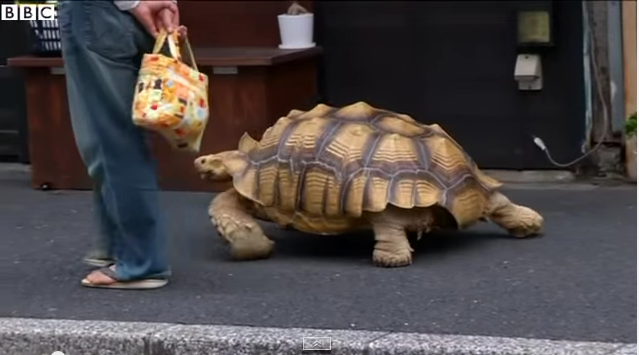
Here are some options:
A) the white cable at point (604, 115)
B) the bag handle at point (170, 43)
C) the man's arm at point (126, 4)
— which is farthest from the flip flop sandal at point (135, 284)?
the white cable at point (604, 115)

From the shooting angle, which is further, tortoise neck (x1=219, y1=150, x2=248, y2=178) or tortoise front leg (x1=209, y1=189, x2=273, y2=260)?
tortoise neck (x1=219, y1=150, x2=248, y2=178)

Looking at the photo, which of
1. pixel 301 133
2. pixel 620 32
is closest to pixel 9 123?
pixel 301 133

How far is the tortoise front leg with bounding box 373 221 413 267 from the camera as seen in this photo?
599 centimetres

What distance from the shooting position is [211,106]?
757cm

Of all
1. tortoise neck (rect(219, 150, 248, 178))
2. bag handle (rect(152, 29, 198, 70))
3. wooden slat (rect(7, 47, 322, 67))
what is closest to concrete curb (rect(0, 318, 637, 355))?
bag handle (rect(152, 29, 198, 70))

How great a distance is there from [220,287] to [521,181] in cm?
274

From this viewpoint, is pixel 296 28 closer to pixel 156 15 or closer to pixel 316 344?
pixel 156 15

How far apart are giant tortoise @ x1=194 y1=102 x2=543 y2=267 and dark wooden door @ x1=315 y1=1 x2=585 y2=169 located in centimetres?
166

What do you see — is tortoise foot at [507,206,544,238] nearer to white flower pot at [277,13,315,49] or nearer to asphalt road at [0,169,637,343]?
asphalt road at [0,169,637,343]

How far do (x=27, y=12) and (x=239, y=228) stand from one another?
93.8 inches

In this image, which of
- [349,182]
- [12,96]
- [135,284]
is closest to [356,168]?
[349,182]

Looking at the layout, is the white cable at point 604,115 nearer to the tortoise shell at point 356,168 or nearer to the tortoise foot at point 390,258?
the tortoise shell at point 356,168

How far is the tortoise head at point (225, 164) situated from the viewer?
6.25 metres

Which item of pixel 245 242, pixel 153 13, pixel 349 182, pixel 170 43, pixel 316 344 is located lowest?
pixel 316 344
